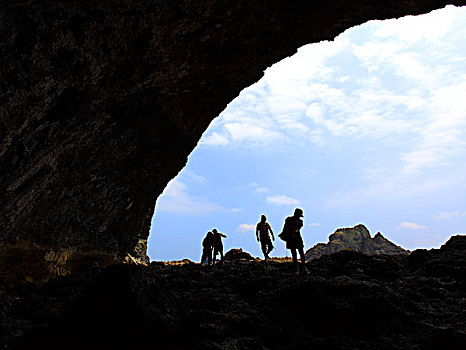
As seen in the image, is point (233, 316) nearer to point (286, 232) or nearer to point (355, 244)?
point (286, 232)

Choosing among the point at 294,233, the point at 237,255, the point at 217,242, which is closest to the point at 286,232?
the point at 294,233

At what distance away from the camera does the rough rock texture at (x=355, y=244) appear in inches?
2441

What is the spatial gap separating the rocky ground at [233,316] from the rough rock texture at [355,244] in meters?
56.7

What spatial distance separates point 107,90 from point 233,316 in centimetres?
880

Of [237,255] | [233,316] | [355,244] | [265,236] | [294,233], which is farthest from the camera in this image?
[355,244]

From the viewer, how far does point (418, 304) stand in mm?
7492

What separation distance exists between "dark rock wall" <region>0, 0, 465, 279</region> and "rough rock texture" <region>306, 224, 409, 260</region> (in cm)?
5408

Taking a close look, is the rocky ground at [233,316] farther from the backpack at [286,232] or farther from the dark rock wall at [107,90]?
the dark rock wall at [107,90]

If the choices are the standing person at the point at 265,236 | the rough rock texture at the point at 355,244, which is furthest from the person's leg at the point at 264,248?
the rough rock texture at the point at 355,244

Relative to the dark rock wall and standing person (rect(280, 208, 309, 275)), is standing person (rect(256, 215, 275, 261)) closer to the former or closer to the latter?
standing person (rect(280, 208, 309, 275))

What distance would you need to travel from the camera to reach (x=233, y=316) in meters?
6.20

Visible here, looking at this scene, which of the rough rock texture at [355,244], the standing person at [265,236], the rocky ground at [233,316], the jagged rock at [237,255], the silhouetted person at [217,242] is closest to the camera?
the rocky ground at [233,316]

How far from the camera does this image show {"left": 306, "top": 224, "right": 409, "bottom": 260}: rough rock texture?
6200cm

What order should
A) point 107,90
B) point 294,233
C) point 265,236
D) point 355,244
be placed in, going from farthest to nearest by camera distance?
point 355,244 < point 265,236 < point 294,233 < point 107,90
